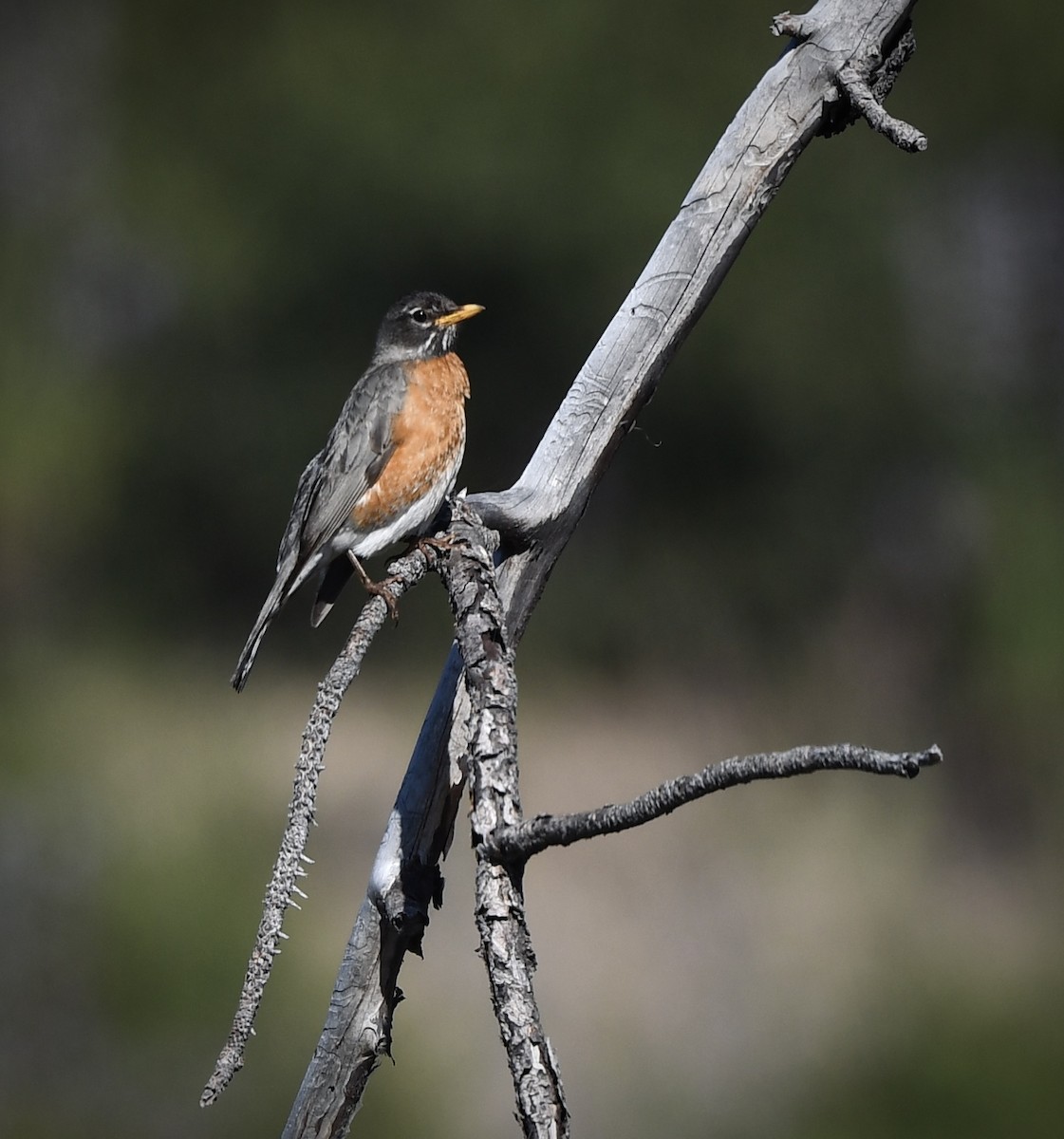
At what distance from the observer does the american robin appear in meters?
4.02

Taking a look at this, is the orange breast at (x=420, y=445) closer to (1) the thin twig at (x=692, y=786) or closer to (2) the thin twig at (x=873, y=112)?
(2) the thin twig at (x=873, y=112)

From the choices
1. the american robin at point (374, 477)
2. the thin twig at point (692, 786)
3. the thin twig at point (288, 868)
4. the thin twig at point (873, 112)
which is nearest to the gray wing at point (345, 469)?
the american robin at point (374, 477)

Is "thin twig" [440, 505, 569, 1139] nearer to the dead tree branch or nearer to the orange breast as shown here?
the dead tree branch

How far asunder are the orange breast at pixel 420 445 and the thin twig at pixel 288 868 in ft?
6.75

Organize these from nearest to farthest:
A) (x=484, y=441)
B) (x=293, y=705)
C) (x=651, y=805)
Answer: (x=651, y=805) → (x=484, y=441) → (x=293, y=705)

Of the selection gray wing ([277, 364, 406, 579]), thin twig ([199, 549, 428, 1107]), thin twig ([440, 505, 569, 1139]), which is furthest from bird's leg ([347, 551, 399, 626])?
thin twig ([440, 505, 569, 1139])

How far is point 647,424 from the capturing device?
10289 millimetres

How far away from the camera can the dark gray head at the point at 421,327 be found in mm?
4703

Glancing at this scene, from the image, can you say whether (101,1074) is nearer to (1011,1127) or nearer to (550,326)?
(1011,1127)

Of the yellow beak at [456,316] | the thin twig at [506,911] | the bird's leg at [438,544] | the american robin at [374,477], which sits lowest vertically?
the thin twig at [506,911]

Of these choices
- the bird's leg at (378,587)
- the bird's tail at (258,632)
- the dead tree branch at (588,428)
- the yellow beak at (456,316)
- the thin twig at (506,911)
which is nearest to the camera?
the thin twig at (506,911)

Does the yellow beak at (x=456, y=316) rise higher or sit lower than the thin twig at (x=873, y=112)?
higher

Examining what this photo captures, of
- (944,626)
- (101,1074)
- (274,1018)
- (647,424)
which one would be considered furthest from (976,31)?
(101,1074)

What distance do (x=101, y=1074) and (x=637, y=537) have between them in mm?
5351
